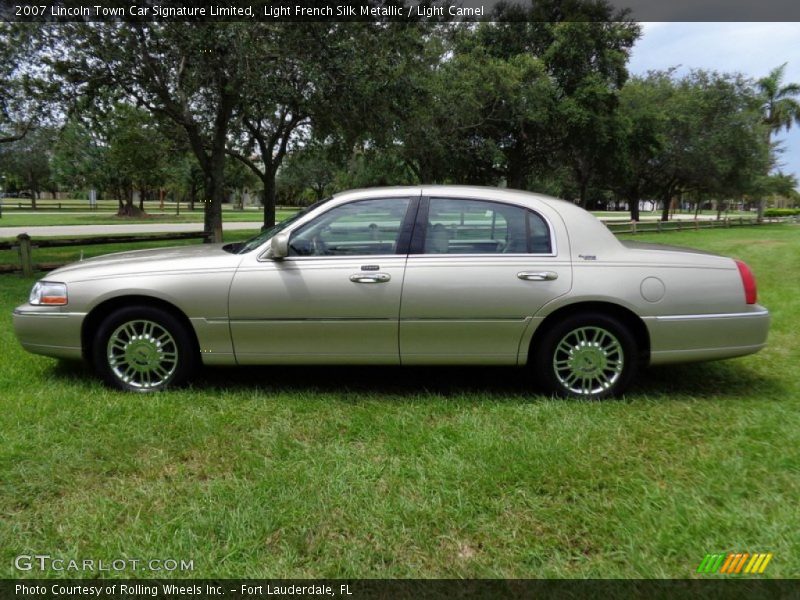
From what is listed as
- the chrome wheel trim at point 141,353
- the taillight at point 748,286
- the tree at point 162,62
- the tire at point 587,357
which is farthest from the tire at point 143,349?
the tree at point 162,62

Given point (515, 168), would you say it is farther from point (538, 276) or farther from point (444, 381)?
point (538, 276)

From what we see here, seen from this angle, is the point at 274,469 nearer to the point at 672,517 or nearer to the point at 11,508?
the point at 11,508

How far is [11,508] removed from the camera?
9.76ft

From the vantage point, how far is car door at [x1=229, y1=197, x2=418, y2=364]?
428 centimetres

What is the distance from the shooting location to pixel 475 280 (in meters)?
4.25

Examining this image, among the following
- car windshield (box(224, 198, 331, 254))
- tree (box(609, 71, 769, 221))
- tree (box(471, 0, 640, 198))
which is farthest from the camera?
tree (box(609, 71, 769, 221))

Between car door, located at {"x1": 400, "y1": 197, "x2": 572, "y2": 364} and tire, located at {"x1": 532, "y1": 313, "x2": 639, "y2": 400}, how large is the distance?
0.23 meters

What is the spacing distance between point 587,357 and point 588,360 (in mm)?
23

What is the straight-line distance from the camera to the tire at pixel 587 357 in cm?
432

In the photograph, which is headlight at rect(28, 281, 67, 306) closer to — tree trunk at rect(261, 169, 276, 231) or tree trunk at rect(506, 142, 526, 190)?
tree trunk at rect(261, 169, 276, 231)

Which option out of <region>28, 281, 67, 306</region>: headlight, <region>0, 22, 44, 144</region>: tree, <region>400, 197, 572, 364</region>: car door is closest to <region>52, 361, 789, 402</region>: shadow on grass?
<region>400, 197, 572, 364</region>: car door

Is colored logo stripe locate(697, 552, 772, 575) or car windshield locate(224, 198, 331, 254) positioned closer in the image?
colored logo stripe locate(697, 552, 772, 575)

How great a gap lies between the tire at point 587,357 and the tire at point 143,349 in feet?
8.52

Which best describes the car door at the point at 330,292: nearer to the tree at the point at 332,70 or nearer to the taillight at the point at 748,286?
the taillight at the point at 748,286
